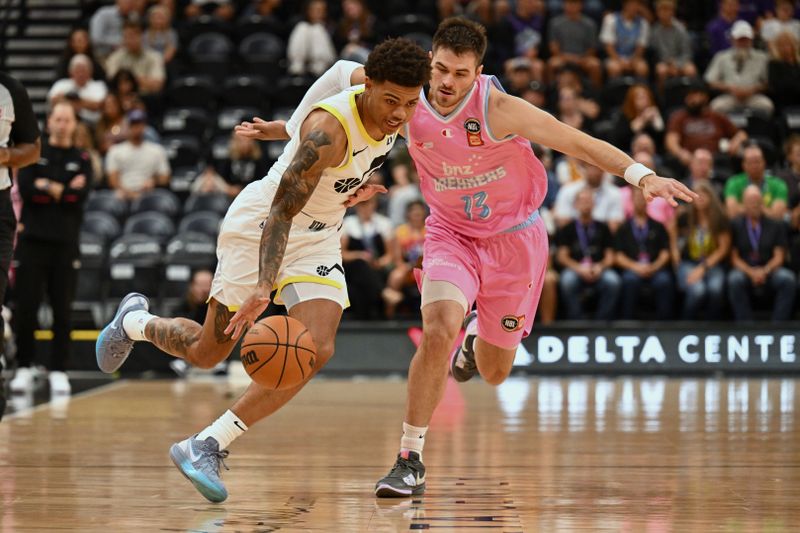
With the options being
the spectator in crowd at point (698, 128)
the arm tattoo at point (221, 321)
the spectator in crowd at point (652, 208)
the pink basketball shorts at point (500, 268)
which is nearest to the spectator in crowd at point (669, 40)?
the spectator in crowd at point (698, 128)

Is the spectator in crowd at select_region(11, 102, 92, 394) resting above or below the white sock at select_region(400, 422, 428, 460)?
above

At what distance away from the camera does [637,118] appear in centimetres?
1336

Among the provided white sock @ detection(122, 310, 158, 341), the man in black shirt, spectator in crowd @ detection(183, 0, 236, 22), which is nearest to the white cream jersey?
white sock @ detection(122, 310, 158, 341)

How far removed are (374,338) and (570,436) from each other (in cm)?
439

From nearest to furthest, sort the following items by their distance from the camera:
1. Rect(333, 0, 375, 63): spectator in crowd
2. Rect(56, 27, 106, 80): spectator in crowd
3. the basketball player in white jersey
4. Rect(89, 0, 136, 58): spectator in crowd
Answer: the basketball player in white jersey, Rect(56, 27, 106, 80): spectator in crowd, Rect(333, 0, 375, 63): spectator in crowd, Rect(89, 0, 136, 58): spectator in crowd

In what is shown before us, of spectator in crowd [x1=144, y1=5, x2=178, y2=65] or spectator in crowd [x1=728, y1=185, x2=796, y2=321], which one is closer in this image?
spectator in crowd [x1=728, y1=185, x2=796, y2=321]

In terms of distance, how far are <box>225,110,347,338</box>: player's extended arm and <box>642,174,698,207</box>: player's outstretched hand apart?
1.22 m

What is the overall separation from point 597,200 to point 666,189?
7.56 meters

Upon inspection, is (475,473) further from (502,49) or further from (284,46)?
(284,46)

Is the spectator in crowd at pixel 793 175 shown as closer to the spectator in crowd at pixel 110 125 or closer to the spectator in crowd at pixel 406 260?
the spectator in crowd at pixel 406 260

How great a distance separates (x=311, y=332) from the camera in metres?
4.95

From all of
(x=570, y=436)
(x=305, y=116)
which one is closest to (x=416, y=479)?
(x=305, y=116)

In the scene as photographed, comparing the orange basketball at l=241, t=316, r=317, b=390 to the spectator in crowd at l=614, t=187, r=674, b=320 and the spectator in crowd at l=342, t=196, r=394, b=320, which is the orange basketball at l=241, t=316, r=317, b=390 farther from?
the spectator in crowd at l=614, t=187, r=674, b=320

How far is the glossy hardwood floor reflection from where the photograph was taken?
4477 millimetres
